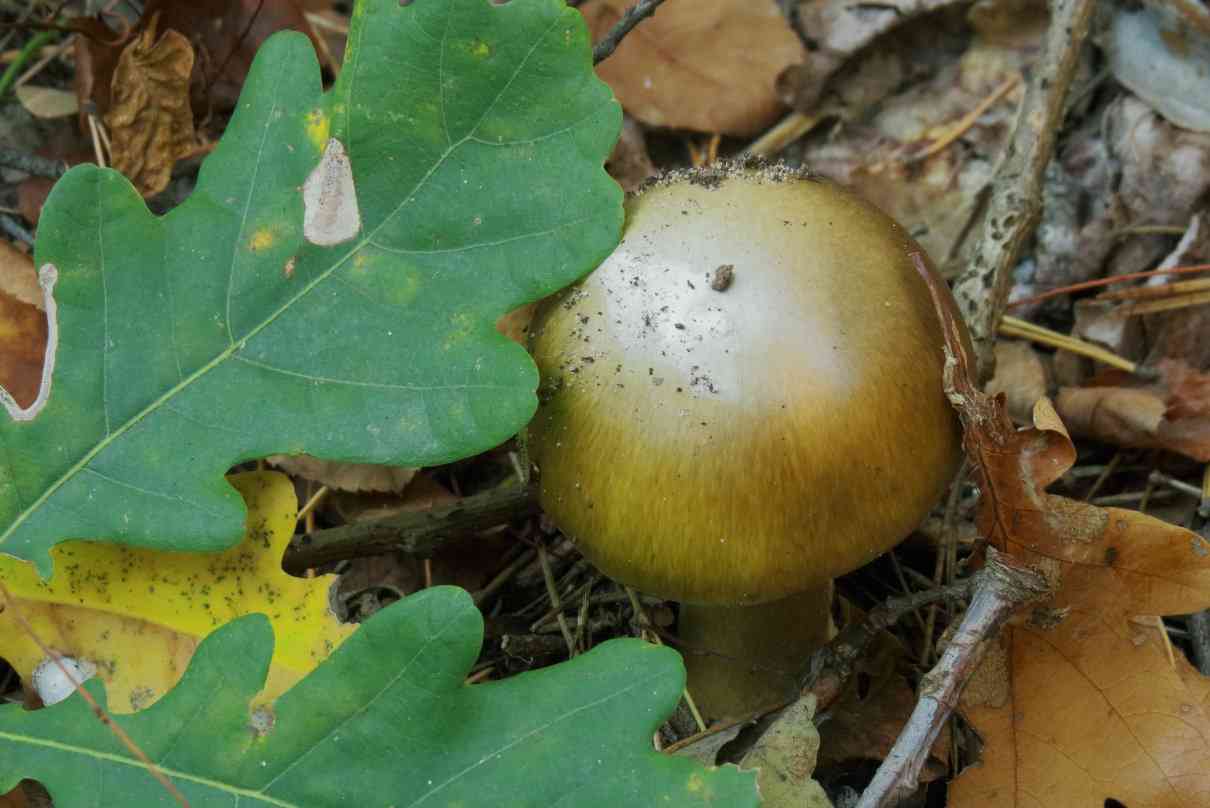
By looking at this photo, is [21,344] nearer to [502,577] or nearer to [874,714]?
[502,577]

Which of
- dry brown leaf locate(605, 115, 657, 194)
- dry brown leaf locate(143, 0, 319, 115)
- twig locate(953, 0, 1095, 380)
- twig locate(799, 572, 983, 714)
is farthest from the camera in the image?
dry brown leaf locate(605, 115, 657, 194)

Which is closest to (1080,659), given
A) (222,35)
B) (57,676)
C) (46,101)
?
(57,676)

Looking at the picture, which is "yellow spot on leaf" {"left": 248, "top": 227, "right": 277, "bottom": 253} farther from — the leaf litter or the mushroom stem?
the mushroom stem

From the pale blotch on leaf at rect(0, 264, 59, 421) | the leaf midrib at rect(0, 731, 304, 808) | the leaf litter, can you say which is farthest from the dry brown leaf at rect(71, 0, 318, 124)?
the leaf midrib at rect(0, 731, 304, 808)

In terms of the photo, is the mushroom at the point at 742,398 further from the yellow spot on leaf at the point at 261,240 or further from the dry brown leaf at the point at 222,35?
the dry brown leaf at the point at 222,35

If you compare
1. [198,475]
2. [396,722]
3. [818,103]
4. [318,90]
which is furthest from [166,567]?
[818,103]

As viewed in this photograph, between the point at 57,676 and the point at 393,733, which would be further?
the point at 57,676

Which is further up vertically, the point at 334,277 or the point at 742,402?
the point at 334,277

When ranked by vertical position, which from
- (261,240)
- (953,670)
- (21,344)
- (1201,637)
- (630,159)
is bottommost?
(1201,637)
